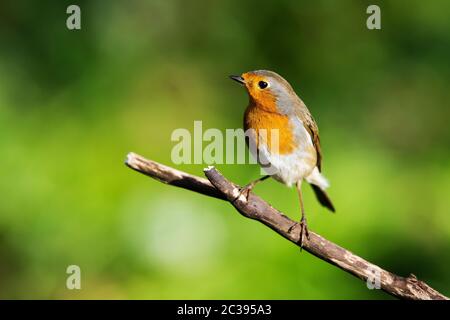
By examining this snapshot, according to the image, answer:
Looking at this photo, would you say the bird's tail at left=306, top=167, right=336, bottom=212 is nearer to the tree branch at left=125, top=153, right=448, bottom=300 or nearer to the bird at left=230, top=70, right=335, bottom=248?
the bird at left=230, top=70, right=335, bottom=248

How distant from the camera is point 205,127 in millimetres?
3947

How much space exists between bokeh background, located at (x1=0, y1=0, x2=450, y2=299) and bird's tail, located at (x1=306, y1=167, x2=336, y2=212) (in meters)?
0.05

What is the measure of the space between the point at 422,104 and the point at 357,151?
95 centimetres

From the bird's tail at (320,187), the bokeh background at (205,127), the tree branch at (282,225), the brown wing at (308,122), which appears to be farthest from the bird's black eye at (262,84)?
the bokeh background at (205,127)

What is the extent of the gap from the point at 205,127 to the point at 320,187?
2.99 ft

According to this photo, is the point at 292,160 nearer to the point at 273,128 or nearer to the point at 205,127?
the point at 273,128

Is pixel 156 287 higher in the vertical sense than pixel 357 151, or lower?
lower

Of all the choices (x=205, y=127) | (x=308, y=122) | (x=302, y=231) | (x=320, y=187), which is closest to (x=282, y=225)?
(x=302, y=231)

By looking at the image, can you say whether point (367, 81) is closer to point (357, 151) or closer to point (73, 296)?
point (357, 151)

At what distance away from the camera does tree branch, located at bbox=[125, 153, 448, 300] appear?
7.52 feet

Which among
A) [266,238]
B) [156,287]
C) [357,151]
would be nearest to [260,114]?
[266,238]

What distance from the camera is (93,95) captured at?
12.8 ft

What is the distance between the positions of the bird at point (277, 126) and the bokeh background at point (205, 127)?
507 mm
